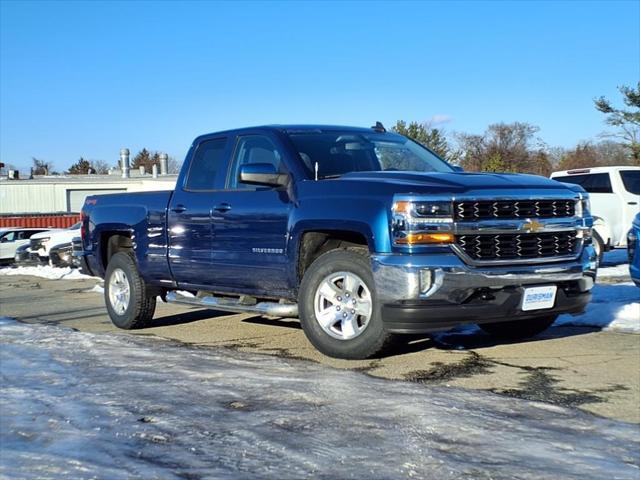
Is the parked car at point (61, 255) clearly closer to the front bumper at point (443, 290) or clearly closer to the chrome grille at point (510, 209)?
the front bumper at point (443, 290)

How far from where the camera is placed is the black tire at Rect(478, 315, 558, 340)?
682cm

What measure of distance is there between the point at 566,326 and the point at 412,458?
4.47 m

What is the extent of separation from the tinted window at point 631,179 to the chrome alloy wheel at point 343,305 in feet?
34.8

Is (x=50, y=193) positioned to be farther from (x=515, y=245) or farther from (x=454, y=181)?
(x=515, y=245)

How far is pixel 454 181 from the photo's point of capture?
5.69m

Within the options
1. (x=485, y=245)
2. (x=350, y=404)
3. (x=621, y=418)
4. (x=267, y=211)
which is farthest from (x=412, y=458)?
(x=267, y=211)

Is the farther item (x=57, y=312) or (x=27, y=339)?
(x=57, y=312)

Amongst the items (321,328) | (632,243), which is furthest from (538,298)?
(632,243)

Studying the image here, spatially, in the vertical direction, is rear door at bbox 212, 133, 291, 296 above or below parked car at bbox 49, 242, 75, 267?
above

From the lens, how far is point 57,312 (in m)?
10.1

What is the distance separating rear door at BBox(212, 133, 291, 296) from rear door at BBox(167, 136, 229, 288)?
0.43 ft

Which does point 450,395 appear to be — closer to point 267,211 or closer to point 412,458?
point 412,458

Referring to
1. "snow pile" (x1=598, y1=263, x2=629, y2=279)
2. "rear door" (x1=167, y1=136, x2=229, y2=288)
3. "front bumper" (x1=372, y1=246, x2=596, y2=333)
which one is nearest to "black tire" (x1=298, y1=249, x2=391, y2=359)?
"front bumper" (x1=372, y1=246, x2=596, y2=333)

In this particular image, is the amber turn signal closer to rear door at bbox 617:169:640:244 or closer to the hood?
the hood
